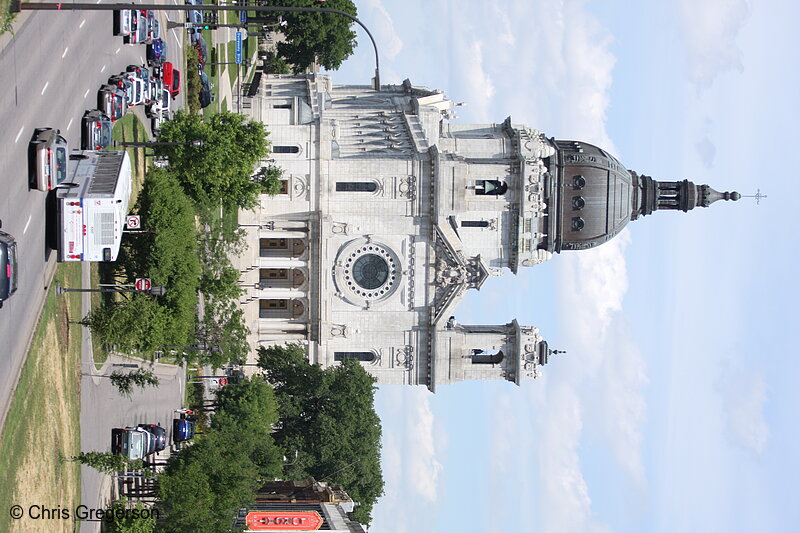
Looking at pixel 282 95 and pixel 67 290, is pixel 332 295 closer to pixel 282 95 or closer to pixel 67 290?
pixel 282 95

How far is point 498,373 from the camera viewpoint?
83188 mm

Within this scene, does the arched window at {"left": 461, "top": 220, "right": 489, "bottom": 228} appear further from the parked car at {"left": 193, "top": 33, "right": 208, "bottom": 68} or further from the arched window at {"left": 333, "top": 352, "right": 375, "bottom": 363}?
the parked car at {"left": 193, "top": 33, "right": 208, "bottom": 68}

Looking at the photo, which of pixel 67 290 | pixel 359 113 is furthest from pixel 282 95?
pixel 67 290

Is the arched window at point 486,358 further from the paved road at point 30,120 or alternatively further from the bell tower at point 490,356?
the paved road at point 30,120

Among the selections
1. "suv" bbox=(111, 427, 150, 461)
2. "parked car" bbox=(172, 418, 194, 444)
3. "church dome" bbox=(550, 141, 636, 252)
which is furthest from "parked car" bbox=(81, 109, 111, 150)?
"church dome" bbox=(550, 141, 636, 252)

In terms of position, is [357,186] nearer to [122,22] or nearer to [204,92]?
[204,92]

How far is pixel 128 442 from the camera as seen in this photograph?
187ft

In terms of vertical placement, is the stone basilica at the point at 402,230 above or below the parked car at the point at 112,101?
below

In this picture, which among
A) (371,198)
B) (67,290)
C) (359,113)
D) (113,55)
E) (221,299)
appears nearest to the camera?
(67,290)

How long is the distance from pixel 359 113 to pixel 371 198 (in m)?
9.57

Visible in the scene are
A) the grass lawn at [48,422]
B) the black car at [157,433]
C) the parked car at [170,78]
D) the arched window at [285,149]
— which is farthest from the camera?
the arched window at [285,149]

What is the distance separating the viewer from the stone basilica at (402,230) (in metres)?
79.5

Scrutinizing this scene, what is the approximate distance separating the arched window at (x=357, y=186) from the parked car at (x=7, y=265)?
39.7 meters

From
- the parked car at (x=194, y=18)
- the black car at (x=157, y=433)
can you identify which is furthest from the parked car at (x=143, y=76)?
the black car at (x=157, y=433)
